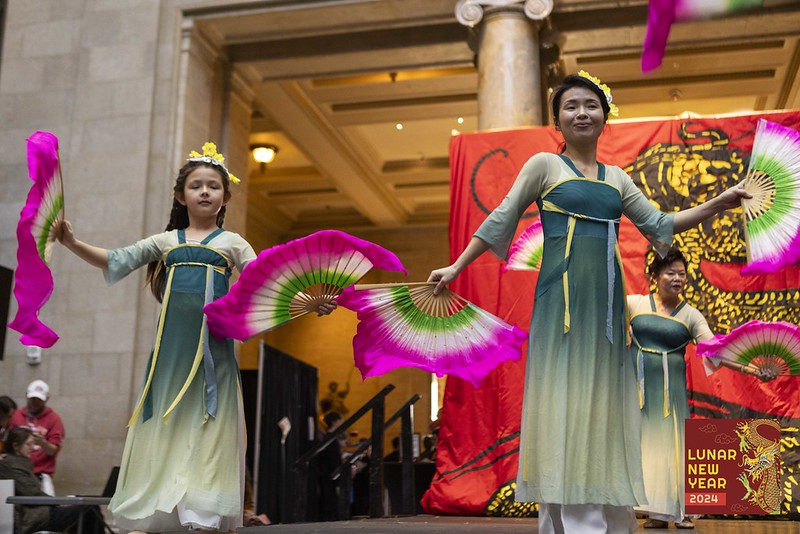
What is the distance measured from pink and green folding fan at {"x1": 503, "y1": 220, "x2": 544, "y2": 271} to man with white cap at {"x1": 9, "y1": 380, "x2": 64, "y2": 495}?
16.0ft

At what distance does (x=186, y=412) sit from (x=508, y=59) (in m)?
6.24

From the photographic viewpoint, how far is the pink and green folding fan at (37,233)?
155 inches

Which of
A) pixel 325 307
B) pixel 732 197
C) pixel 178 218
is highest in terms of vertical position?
pixel 178 218

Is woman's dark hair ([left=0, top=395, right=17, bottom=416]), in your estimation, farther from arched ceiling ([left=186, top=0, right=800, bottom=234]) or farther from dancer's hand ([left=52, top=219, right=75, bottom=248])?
arched ceiling ([left=186, top=0, right=800, bottom=234])

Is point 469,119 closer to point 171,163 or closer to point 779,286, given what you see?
point 171,163

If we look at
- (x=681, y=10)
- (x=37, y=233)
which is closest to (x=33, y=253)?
(x=37, y=233)

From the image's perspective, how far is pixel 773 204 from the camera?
147 inches

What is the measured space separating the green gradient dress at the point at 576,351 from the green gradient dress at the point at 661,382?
8.58ft

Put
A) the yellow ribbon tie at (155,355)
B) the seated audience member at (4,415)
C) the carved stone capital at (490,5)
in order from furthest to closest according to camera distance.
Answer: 1. the carved stone capital at (490,5)
2. the seated audience member at (4,415)
3. the yellow ribbon tie at (155,355)

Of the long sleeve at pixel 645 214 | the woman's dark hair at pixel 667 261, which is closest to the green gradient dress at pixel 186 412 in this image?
the long sleeve at pixel 645 214

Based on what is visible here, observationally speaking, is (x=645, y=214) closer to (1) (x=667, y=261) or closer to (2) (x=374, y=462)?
(1) (x=667, y=261)

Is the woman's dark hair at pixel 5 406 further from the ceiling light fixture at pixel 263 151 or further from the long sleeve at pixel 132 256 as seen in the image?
the ceiling light fixture at pixel 263 151

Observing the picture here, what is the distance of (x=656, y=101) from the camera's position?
43.4 ft

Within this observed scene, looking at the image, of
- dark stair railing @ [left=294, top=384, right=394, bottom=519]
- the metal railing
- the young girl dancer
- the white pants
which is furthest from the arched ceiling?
the white pants
